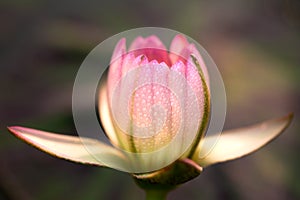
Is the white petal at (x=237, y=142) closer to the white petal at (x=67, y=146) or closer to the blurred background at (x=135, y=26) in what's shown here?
the white petal at (x=67, y=146)

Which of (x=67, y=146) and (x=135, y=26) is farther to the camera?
(x=135, y=26)

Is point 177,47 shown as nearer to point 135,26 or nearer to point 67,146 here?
point 67,146

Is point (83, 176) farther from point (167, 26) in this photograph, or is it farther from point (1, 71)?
point (167, 26)

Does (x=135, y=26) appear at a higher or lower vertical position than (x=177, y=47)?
lower

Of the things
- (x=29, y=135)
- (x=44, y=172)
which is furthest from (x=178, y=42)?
(x=44, y=172)

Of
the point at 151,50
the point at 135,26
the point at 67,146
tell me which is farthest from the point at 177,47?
the point at 135,26

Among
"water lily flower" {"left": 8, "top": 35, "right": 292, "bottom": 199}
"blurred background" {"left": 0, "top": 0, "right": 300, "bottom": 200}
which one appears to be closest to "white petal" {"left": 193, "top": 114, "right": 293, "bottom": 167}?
"water lily flower" {"left": 8, "top": 35, "right": 292, "bottom": 199}

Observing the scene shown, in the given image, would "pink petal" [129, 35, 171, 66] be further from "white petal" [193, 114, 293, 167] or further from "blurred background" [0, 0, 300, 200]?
"blurred background" [0, 0, 300, 200]
